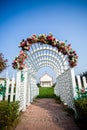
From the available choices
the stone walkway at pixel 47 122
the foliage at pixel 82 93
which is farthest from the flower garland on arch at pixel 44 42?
the stone walkway at pixel 47 122

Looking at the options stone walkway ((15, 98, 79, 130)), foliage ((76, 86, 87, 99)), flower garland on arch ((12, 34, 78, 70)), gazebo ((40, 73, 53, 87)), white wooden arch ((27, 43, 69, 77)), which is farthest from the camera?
gazebo ((40, 73, 53, 87))

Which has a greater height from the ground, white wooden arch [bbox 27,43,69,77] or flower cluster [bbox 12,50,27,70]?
white wooden arch [bbox 27,43,69,77]

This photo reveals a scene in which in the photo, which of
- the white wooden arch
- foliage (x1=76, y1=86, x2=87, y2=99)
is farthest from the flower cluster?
foliage (x1=76, y1=86, x2=87, y2=99)

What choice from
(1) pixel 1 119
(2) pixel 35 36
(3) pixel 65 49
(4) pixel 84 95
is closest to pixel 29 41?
(2) pixel 35 36

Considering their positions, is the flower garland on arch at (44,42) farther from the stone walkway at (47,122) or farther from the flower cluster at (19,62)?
the stone walkway at (47,122)

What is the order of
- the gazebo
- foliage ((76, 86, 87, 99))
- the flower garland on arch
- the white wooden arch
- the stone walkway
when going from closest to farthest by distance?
the stone walkway → foliage ((76, 86, 87, 99)) → the flower garland on arch → the white wooden arch → the gazebo

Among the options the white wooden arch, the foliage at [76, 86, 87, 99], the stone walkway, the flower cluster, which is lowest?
the stone walkway

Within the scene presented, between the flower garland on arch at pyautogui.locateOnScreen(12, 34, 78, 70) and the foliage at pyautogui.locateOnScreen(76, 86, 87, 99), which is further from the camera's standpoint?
the flower garland on arch at pyautogui.locateOnScreen(12, 34, 78, 70)

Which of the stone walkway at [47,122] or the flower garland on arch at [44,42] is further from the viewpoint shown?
the flower garland on arch at [44,42]

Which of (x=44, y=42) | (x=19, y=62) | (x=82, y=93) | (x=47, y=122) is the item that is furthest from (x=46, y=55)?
(x=47, y=122)

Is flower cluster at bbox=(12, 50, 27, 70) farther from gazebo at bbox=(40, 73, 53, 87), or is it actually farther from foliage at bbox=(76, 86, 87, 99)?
gazebo at bbox=(40, 73, 53, 87)

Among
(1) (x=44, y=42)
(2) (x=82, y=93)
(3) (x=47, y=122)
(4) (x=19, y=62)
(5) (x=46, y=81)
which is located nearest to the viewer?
(3) (x=47, y=122)

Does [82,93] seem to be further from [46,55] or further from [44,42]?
[46,55]

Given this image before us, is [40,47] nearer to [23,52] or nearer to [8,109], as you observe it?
[23,52]
